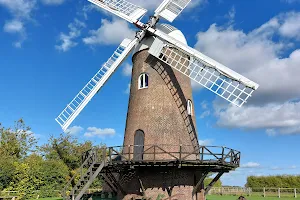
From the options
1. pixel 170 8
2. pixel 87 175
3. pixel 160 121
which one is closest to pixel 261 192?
pixel 160 121

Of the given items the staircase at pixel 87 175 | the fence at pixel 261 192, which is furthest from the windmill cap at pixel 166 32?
the fence at pixel 261 192

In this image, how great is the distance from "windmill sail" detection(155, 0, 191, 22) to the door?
5495mm

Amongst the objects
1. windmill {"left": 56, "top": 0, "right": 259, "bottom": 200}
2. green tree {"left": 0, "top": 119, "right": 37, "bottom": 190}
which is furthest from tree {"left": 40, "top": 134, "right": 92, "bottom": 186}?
windmill {"left": 56, "top": 0, "right": 259, "bottom": 200}

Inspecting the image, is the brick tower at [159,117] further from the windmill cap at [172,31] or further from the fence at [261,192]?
the fence at [261,192]

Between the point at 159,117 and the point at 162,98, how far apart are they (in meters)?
0.89

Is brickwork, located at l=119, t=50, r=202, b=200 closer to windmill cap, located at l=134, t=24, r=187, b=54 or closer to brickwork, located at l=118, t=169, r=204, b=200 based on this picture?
brickwork, located at l=118, t=169, r=204, b=200

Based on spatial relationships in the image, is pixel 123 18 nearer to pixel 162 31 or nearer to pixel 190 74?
pixel 162 31

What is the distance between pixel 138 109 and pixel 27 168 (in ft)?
50.0

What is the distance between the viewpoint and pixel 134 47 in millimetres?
15750

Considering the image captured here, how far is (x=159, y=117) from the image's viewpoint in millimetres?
14008

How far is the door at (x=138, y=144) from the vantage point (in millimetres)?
13795

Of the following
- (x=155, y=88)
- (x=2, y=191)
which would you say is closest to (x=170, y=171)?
(x=155, y=88)

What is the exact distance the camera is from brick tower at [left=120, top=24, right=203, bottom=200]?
43.8ft

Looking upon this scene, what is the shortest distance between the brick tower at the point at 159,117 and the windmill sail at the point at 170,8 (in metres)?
0.49
